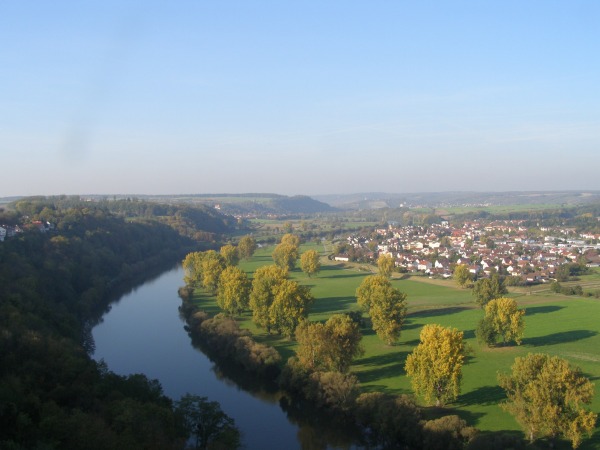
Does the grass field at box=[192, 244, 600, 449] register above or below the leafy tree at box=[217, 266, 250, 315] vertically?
below

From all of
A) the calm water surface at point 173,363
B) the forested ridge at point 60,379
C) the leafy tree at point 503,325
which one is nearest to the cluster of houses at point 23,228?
the forested ridge at point 60,379

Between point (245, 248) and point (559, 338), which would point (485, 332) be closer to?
point (559, 338)

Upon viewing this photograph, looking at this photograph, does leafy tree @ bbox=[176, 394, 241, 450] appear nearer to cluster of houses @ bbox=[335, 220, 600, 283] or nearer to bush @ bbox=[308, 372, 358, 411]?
bush @ bbox=[308, 372, 358, 411]

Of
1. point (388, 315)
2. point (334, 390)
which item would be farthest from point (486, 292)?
point (334, 390)

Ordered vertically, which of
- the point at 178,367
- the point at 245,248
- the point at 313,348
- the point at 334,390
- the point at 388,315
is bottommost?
the point at 178,367

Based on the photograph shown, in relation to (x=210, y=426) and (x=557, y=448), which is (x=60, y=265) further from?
(x=557, y=448)

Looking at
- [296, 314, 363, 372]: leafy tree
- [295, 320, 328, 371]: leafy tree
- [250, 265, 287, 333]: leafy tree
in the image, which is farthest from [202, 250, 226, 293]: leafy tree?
[296, 314, 363, 372]: leafy tree

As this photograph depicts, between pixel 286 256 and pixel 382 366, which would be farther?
pixel 286 256

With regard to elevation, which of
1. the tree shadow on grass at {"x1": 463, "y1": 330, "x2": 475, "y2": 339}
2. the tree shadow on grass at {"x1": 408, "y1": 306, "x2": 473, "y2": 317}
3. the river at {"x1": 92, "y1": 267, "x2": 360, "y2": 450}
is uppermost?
the tree shadow on grass at {"x1": 463, "y1": 330, "x2": 475, "y2": 339}
